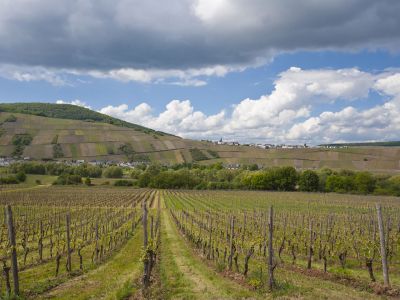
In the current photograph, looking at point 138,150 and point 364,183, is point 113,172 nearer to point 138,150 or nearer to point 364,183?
point 138,150

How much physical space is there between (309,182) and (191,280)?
97.0 metres

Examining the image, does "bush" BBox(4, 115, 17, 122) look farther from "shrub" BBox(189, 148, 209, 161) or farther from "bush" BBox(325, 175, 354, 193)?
"bush" BBox(325, 175, 354, 193)

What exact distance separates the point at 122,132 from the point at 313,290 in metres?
180

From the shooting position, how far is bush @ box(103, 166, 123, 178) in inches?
5069

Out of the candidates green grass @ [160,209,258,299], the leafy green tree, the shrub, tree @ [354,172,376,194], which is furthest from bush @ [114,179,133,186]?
green grass @ [160,209,258,299]

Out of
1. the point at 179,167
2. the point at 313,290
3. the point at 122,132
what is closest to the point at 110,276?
the point at 313,290

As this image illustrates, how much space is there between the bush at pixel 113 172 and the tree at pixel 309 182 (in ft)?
195

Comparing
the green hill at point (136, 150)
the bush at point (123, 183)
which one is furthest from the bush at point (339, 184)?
the bush at point (123, 183)

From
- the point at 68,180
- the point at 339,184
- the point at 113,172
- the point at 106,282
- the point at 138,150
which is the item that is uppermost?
the point at 138,150

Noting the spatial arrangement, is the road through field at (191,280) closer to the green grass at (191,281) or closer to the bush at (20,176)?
the green grass at (191,281)

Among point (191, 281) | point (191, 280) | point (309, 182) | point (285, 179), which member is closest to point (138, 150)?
point (285, 179)

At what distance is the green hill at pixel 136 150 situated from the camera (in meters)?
143

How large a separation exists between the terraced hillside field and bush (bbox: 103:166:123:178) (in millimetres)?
24191

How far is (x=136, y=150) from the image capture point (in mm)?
167750
